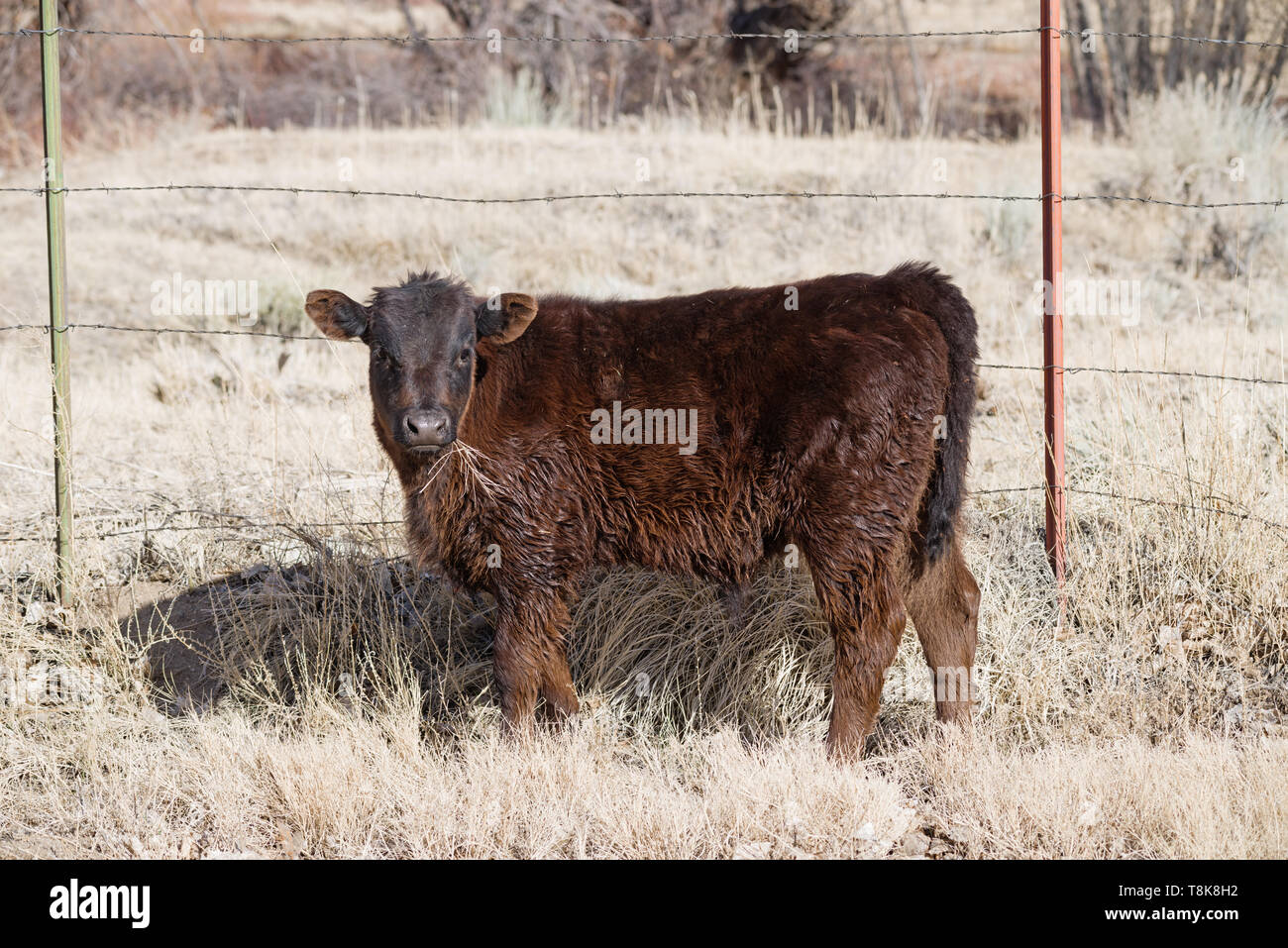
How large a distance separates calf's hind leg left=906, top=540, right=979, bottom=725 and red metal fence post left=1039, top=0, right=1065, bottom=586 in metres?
0.64

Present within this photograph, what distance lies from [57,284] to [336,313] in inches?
64.4

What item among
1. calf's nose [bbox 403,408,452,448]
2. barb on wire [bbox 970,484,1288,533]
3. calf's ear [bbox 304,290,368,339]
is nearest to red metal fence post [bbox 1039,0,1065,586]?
barb on wire [bbox 970,484,1288,533]

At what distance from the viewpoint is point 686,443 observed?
4.89m

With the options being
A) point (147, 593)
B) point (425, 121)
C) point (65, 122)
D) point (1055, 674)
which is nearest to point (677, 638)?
point (1055, 674)

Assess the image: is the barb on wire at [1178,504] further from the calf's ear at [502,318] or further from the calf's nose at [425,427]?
the calf's nose at [425,427]

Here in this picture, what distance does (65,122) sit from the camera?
805 inches

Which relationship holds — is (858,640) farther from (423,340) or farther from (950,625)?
(423,340)

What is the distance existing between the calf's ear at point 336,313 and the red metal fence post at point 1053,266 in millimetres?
2957

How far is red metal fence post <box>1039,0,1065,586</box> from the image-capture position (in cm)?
558

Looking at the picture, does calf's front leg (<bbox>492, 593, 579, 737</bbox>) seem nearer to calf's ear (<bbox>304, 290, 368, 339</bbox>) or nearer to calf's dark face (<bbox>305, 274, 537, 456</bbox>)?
calf's dark face (<bbox>305, 274, 537, 456</bbox>)

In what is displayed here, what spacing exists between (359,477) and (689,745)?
8.33ft
